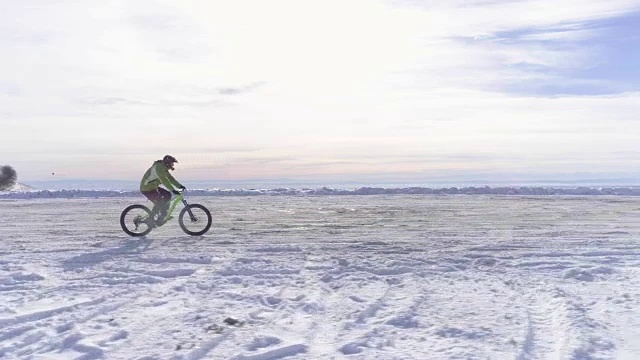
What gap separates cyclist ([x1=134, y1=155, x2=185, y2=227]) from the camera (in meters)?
14.2

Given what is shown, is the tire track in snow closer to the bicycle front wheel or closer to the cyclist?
the bicycle front wheel

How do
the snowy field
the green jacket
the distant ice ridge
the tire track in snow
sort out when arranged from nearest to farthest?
the tire track in snow < the snowy field < the green jacket < the distant ice ridge

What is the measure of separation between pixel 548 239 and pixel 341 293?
7201 mm

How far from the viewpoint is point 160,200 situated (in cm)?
1461

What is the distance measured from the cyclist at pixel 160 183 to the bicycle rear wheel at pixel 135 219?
0.16 meters

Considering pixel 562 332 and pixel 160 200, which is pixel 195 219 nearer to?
pixel 160 200

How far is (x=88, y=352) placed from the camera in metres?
5.74

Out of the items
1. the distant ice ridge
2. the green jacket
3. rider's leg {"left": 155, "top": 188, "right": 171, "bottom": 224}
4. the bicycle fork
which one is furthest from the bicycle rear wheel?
the distant ice ridge

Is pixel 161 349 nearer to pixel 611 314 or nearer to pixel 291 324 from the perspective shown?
pixel 291 324

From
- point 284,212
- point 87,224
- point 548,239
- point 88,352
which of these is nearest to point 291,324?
point 88,352

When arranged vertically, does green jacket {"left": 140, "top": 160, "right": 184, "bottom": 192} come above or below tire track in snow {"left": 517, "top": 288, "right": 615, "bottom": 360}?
above

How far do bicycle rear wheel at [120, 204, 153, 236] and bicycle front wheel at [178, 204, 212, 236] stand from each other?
825 mm

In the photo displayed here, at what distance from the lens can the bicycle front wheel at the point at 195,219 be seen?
573 inches

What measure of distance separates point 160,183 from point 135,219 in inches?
45.0
